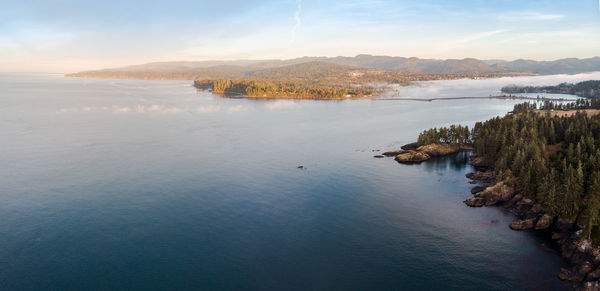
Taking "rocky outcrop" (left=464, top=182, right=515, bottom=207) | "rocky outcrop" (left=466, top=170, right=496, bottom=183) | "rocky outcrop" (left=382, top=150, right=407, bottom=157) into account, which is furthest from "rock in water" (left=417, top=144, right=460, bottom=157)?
"rocky outcrop" (left=464, top=182, right=515, bottom=207)

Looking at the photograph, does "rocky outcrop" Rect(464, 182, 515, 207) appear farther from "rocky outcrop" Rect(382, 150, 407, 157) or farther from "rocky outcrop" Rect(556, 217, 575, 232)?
"rocky outcrop" Rect(382, 150, 407, 157)

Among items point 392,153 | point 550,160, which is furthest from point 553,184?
point 392,153

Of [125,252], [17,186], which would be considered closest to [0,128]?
[17,186]

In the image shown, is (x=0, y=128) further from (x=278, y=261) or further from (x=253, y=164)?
(x=278, y=261)

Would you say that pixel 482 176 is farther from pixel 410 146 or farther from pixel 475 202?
pixel 410 146

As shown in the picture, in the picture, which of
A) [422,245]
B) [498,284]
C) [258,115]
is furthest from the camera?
[258,115]

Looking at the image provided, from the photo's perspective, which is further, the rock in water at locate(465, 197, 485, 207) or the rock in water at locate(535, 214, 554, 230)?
the rock in water at locate(465, 197, 485, 207)

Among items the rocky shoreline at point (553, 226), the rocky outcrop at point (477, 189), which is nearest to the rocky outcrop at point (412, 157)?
the rocky shoreline at point (553, 226)
